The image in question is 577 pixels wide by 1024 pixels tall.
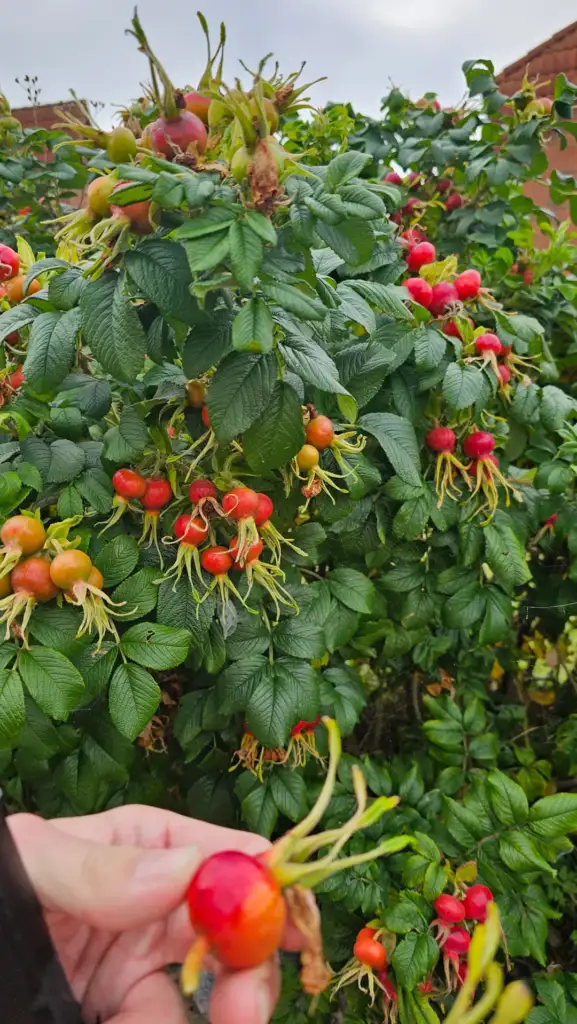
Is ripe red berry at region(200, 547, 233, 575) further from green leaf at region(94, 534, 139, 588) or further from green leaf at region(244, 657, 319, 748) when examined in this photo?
green leaf at region(244, 657, 319, 748)

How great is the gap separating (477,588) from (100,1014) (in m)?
0.99

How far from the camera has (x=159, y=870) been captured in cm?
53

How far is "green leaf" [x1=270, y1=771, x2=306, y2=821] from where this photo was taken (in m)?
1.15

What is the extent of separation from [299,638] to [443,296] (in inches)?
28.2

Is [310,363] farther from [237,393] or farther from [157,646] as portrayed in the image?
[157,646]

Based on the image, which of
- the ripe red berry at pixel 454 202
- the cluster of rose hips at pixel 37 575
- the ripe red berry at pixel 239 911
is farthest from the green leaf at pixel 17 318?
the ripe red berry at pixel 454 202

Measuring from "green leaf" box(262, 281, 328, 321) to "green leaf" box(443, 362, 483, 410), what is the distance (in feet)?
1.52

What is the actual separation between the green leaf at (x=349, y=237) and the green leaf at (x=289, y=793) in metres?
0.88

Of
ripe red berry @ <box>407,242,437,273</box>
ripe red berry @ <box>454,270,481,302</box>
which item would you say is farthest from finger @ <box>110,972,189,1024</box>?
ripe red berry @ <box>407,242,437,273</box>

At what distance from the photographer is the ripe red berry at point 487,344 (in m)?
1.22

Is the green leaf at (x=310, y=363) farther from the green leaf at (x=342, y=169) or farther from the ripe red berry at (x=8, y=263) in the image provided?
the ripe red berry at (x=8, y=263)

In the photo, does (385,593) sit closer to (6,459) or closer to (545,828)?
(545,828)

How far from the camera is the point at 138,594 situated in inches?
36.2

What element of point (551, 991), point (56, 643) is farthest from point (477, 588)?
point (56, 643)
